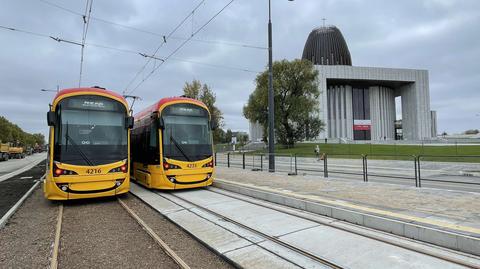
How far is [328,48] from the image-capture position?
8844 centimetres

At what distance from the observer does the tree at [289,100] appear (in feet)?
148

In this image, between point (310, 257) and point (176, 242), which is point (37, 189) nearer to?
point (176, 242)

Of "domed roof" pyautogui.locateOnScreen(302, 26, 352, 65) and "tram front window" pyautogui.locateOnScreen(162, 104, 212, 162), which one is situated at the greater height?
"domed roof" pyautogui.locateOnScreen(302, 26, 352, 65)

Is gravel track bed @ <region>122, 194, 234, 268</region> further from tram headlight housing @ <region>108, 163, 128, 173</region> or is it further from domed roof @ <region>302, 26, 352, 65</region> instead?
domed roof @ <region>302, 26, 352, 65</region>

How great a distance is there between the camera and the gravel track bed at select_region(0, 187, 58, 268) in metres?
5.07

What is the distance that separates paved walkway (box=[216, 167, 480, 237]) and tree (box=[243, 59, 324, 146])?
115 ft

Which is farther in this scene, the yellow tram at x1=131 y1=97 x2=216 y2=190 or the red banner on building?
the red banner on building

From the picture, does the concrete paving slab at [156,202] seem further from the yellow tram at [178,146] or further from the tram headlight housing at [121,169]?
the tram headlight housing at [121,169]

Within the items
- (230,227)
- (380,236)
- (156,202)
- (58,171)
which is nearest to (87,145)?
(58,171)

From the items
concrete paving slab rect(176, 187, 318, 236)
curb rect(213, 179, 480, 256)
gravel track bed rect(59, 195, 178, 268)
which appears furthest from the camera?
concrete paving slab rect(176, 187, 318, 236)

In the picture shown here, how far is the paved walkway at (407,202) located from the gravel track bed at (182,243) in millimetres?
3381

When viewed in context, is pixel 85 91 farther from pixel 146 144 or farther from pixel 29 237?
pixel 29 237

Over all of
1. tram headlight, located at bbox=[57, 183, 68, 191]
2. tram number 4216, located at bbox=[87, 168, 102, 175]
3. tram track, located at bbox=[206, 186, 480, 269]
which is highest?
tram number 4216, located at bbox=[87, 168, 102, 175]

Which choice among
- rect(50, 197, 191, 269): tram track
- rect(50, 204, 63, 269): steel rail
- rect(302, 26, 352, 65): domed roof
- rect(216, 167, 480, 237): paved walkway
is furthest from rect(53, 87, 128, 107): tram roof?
rect(302, 26, 352, 65): domed roof
